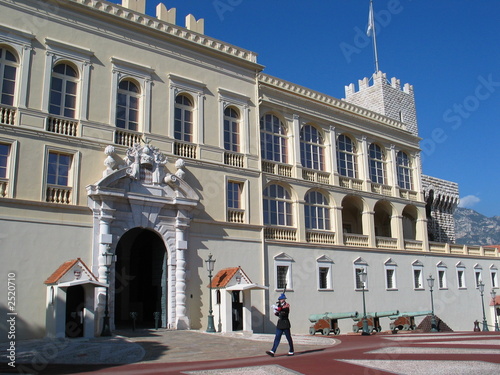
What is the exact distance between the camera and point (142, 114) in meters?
23.7

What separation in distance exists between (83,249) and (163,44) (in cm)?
1049

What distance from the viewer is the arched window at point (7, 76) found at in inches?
797

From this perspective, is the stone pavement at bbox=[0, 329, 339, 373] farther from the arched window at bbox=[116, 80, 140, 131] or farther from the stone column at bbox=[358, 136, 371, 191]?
the stone column at bbox=[358, 136, 371, 191]

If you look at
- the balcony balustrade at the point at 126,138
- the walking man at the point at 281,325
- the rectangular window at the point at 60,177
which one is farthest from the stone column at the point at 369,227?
the walking man at the point at 281,325

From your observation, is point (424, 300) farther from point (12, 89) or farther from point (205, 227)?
point (12, 89)

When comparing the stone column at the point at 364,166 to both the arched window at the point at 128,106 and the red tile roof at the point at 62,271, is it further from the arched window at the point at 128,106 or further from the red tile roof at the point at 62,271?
the red tile roof at the point at 62,271

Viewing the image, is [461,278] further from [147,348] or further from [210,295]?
[147,348]

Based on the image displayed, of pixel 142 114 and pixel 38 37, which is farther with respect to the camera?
pixel 142 114

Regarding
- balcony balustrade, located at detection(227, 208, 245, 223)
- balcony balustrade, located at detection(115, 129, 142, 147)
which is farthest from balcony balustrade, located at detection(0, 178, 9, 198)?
balcony balustrade, located at detection(227, 208, 245, 223)

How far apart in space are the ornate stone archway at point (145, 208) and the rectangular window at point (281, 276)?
6099mm

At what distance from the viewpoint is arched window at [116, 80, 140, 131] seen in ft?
76.2

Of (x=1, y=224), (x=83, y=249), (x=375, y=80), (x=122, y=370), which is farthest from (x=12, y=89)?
(x=375, y=80)

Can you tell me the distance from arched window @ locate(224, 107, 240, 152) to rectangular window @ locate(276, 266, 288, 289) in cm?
653

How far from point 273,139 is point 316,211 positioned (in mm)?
4899
